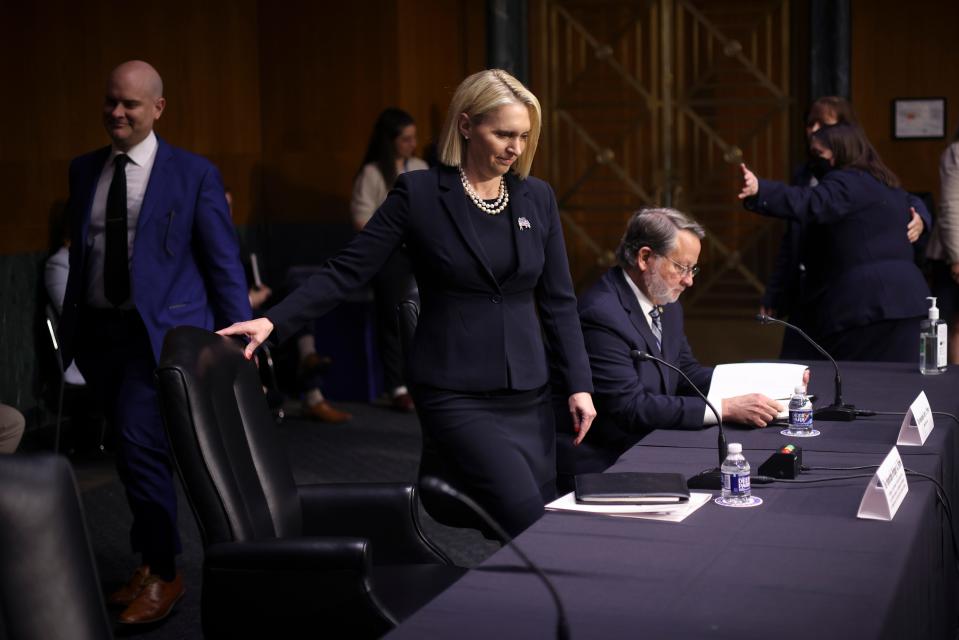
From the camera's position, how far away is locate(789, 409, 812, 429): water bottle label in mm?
3016

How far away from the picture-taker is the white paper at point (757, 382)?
3.21 meters

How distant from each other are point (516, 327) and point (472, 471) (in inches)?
13.3

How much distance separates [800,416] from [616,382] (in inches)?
18.3

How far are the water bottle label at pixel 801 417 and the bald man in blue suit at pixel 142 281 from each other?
62.3 inches

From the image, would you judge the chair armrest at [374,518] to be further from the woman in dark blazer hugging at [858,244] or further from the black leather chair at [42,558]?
the woman in dark blazer hugging at [858,244]

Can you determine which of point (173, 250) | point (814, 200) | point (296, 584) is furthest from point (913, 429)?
point (173, 250)

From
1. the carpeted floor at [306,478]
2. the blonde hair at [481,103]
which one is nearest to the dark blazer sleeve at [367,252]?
the blonde hair at [481,103]

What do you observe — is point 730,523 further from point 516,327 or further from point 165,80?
point 165,80

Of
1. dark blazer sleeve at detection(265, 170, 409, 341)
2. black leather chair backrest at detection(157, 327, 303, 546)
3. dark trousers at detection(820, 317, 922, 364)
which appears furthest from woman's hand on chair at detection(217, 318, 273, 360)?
dark trousers at detection(820, 317, 922, 364)

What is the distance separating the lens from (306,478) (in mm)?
5363

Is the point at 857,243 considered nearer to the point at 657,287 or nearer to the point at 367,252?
the point at 657,287

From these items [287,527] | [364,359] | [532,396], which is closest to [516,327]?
[532,396]

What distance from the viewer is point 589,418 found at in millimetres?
3115

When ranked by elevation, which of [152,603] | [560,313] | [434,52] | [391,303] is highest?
[434,52]
